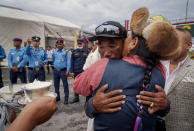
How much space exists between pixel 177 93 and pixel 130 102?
0.93m

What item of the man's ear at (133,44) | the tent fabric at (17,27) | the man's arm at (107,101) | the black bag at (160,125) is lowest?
the black bag at (160,125)

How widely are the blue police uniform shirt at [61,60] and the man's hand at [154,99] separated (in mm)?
3735

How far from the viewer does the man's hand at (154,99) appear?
866 millimetres

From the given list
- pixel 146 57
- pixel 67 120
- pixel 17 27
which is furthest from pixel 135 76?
pixel 17 27

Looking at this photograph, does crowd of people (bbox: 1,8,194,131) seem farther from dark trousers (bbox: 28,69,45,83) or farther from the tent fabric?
the tent fabric

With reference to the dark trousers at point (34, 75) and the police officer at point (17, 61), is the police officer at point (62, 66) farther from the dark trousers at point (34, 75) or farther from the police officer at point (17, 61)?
the police officer at point (17, 61)

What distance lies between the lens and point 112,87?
88 centimetres

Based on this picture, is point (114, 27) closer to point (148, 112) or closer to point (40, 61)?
point (148, 112)

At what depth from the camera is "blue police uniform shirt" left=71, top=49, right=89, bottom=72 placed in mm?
4334

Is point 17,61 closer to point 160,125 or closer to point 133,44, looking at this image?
point 133,44

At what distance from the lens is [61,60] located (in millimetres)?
4367

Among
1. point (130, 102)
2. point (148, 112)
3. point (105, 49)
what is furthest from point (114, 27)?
point (148, 112)

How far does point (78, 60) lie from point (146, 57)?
11.7ft

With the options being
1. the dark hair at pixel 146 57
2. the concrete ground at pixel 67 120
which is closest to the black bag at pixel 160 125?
the dark hair at pixel 146 57
